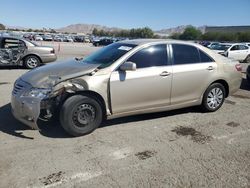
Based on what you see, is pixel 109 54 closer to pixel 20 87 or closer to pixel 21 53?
pixel 20 87

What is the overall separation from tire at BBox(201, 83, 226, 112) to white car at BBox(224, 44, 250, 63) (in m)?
14.5

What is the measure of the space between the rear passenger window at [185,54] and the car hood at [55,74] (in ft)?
5.38

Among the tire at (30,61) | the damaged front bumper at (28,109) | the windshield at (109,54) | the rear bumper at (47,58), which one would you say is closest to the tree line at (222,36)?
the rear bumper at (47,58)

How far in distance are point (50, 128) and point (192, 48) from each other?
3.23 metres

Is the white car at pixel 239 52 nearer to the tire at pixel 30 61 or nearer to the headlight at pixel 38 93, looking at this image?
the tire at pixel 30 61

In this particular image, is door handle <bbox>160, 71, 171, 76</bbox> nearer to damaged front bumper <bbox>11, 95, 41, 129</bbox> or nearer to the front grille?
damaged front bumper <bbox>11, 95, 41, 129</bbox>

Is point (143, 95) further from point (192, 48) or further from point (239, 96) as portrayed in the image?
point (239, 96)

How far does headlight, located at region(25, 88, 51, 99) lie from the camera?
15.1 ft

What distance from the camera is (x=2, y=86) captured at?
28.3ft

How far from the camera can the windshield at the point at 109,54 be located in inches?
207

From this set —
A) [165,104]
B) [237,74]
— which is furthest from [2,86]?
[237,74]

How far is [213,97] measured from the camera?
6.37 meters

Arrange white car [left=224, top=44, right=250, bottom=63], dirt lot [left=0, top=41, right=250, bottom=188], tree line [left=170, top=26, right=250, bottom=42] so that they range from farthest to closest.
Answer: tree line [left=170, top=26, right=250, bottom=42] < white car [left=224, top=44, right=250, bottom=63] < dirt lot [left=0, top=41, right=250, bottom=188]

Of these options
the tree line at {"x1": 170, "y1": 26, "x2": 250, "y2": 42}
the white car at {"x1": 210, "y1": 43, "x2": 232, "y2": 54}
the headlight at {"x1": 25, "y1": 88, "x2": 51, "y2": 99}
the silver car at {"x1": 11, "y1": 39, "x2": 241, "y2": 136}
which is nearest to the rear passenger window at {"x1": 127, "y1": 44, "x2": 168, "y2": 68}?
the silver car at {"x1": 11, "y1": 39, "x2": 241, "y2": 136}
